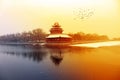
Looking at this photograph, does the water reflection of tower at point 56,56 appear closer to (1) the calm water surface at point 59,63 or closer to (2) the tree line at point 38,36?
(1) the calm water surface at point 59,63

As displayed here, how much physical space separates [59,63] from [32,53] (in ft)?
0.81

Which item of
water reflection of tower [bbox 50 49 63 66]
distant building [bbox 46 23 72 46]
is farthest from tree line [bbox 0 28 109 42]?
water reflection of tower [bbox 50 49 63 66]

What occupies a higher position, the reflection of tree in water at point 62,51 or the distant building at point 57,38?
the distant building at point 57,38

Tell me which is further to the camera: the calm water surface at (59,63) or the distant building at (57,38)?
the distant building at (57,38)

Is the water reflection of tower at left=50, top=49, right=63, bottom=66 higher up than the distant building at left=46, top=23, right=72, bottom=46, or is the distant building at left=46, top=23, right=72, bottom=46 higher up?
the distant building at left=46, top=23, right=72, bottom=46

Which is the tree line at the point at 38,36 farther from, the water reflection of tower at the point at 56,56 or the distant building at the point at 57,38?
the water reflection of tower at the point at 56,56

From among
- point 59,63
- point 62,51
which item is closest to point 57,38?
point 62,51

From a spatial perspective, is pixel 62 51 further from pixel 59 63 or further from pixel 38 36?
pixel 38 36

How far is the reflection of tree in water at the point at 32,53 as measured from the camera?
2108 mm

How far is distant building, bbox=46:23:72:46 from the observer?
7.08ft

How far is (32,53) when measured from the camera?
2133 mm

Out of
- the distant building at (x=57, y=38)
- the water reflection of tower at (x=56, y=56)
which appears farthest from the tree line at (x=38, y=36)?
the water reflection of tower at (x=56, y=56)

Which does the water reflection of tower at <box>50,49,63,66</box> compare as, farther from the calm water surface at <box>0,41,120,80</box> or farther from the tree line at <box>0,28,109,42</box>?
the tree line at <box>0,28,109,42</box>

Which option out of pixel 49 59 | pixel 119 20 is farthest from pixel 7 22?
pixel 119 20
